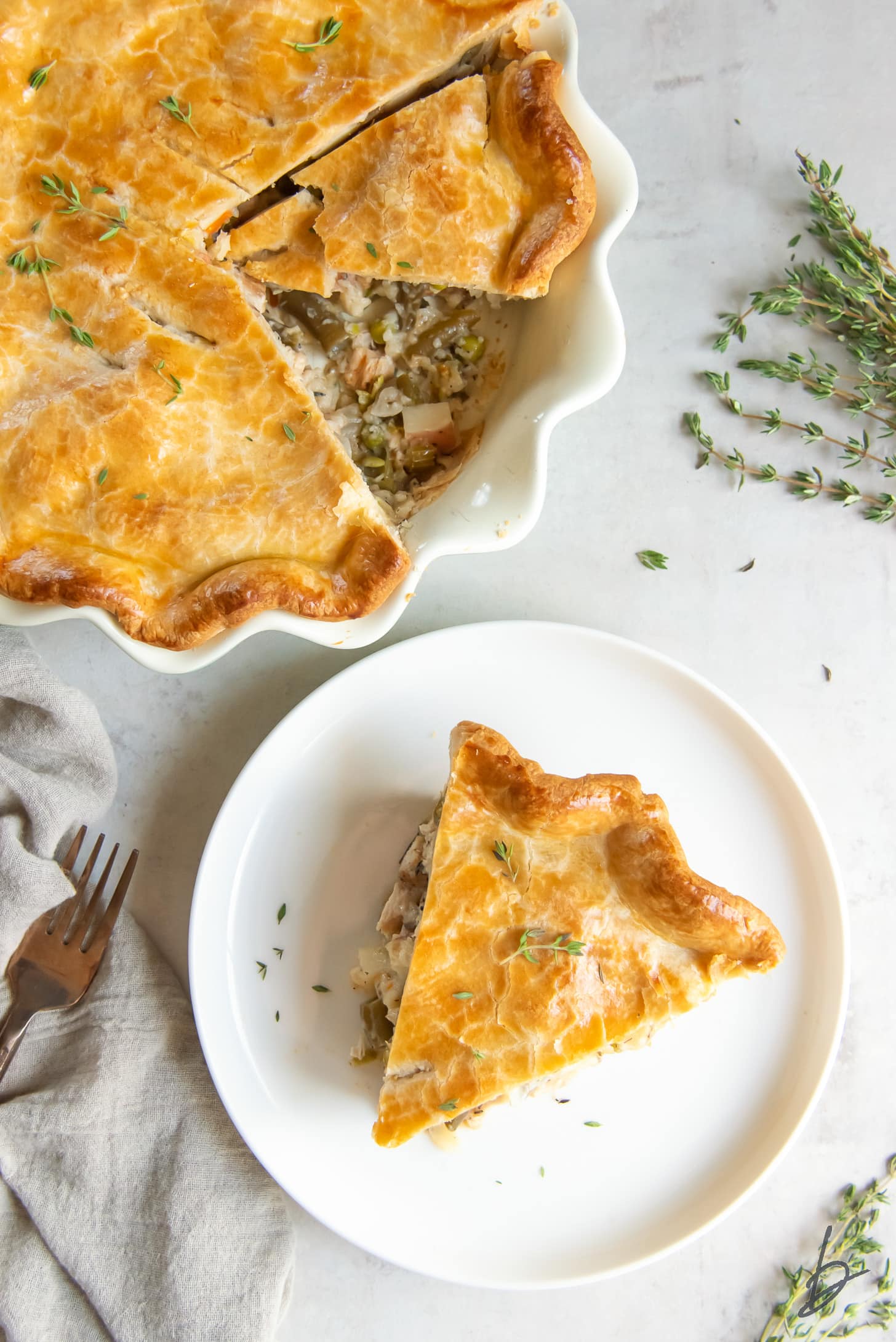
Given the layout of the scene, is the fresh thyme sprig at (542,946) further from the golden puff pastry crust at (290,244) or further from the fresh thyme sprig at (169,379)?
the golden puff pastry crust at (290,244)

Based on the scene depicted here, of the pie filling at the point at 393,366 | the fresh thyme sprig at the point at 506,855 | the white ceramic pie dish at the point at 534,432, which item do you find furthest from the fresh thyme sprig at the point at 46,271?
the fresh thyme sprig at the point at 506,855

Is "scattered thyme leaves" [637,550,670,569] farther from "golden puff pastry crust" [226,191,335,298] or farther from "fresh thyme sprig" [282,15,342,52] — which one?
"fresh thyme sprig" [282,15,342,52]

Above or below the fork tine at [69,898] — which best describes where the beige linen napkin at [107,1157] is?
below

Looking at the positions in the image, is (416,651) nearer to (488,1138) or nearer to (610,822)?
(610,822)

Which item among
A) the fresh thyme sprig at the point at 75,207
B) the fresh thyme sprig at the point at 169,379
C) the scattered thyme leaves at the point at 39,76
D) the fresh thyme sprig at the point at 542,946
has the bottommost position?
the fresh thyme sprig at the point at 542,946

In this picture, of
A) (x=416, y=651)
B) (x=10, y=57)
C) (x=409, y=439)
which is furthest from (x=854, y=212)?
(x=10, y=57)

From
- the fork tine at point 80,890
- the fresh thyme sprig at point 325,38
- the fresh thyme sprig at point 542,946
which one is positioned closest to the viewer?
the fresh thyme sprig at point 325,38

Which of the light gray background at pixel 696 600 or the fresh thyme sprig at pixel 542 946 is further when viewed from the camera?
the light gray background at pixel 696 600
